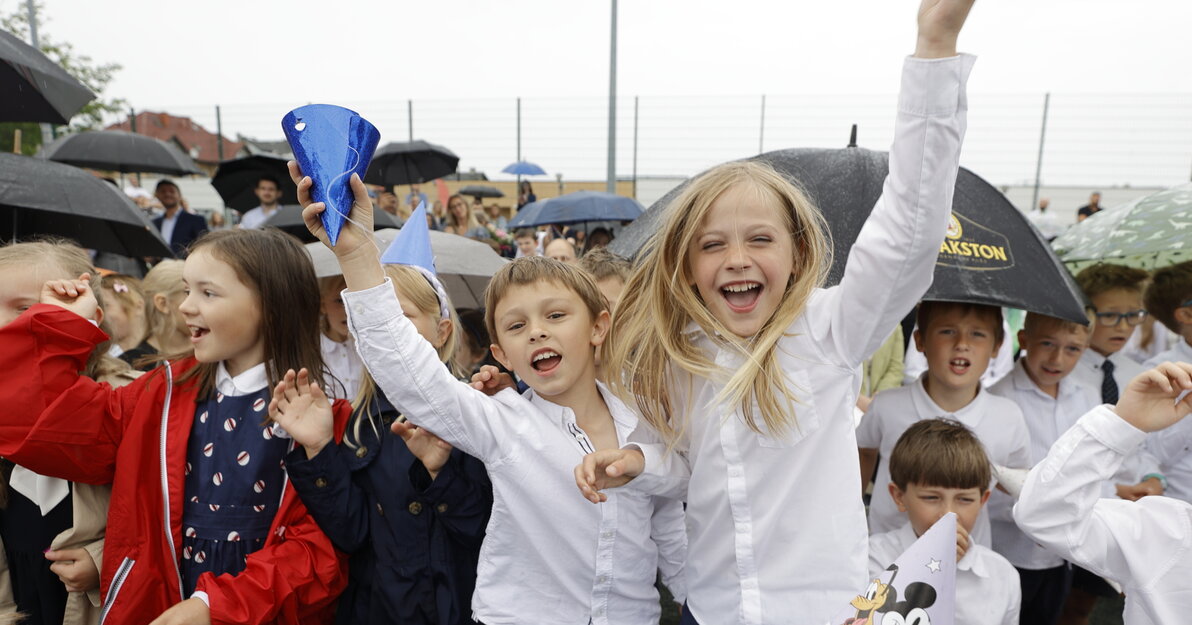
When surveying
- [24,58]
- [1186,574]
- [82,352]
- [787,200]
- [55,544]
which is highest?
[24,58]

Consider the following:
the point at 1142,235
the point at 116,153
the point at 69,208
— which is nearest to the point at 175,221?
the point at 116,153

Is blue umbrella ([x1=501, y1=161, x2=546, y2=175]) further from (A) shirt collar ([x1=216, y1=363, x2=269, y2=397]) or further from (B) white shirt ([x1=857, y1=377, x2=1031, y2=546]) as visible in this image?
(A) shirt collar ([x1=216, y1=363, x2=269, y2=397])

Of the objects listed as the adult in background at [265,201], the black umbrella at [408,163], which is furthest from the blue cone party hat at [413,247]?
the black umbrella at [408,163]

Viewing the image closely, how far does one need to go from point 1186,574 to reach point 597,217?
20.8 ft

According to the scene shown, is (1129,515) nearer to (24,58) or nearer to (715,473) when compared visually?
(715,473)

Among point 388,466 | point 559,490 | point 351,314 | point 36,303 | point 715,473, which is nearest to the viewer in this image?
point 351,314

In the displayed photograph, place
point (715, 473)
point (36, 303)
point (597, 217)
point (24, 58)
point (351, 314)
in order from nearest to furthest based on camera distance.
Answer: point (351, 314), point (715, 473), point (36, 303), point (24, 58), point (597, 217)

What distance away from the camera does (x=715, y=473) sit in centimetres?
161

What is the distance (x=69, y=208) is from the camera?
3.03 metres

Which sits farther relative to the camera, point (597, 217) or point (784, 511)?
point (597, 217)

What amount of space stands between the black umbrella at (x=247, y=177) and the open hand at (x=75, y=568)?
564cm

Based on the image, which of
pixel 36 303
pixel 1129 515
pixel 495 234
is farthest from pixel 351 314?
pixel 495 234

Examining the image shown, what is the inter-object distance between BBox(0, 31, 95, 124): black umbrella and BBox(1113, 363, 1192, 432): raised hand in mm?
3971

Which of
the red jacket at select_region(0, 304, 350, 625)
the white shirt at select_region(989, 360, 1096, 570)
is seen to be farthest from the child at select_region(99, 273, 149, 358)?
the white shirt at select_region(989, 360, 1096, 570)
